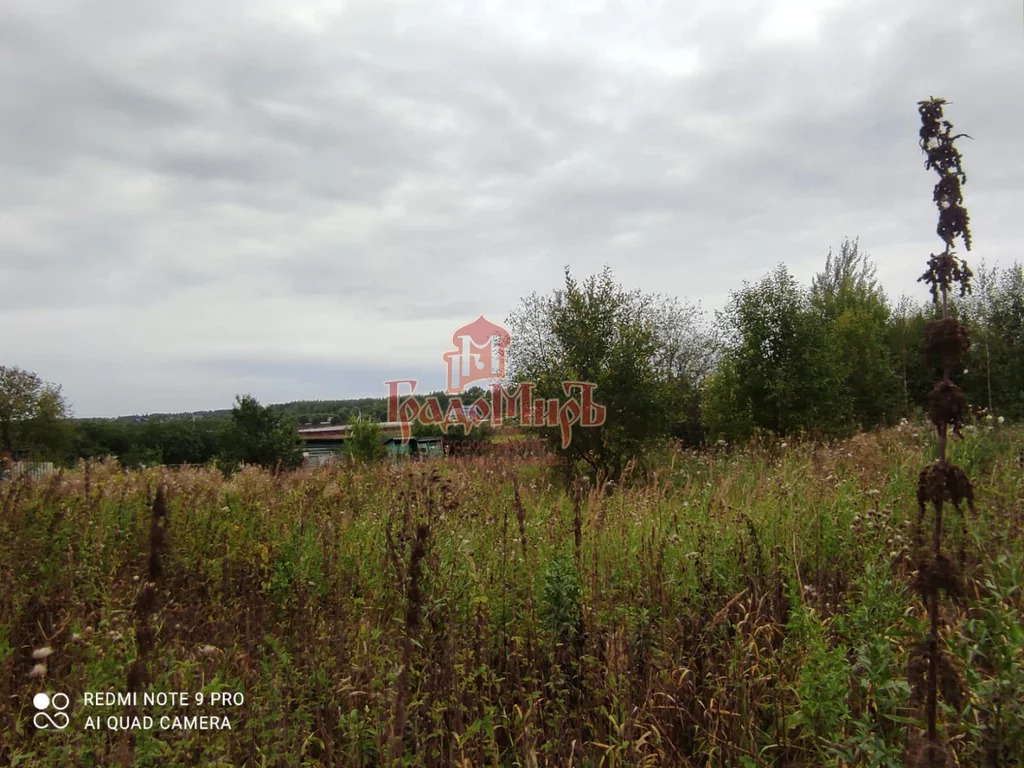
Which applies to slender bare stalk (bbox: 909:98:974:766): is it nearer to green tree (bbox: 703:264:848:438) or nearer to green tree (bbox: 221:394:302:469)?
green tree (bbox: 703:264:848:438)

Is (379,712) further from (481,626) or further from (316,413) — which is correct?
(316,413)

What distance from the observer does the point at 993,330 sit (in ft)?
75.9

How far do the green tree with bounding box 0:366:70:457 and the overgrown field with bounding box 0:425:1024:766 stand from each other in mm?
40201

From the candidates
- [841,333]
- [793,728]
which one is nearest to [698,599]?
[793,728]

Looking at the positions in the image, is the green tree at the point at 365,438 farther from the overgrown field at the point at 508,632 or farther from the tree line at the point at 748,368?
the overgrown field at the point at 508,632

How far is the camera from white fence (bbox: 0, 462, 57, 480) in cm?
505

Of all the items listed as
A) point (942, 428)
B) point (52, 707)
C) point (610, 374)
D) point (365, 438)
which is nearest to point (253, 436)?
point (365, 438)

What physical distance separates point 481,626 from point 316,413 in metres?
38.0

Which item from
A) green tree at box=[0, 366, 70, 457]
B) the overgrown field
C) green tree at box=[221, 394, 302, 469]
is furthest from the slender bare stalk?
green tree at box=[0, 366, 70, 457]

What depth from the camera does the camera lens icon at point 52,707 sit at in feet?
7.43

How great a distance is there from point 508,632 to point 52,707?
1804mm

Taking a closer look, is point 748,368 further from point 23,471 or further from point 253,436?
point 253,436

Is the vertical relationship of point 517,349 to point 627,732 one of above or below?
above

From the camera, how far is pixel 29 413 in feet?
124
